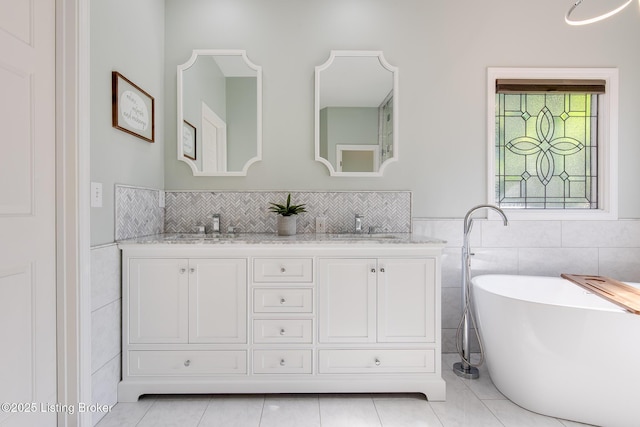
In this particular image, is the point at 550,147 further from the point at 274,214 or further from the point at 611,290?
the point at 274,214

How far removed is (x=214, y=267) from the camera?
184 cm

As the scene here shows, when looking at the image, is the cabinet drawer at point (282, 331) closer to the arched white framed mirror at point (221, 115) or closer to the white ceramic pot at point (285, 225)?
the white ceramic pot at point (285, 225)

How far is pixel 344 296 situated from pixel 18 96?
1695mm

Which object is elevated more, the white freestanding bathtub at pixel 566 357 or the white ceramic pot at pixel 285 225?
the white ceramic pot at pixel 285 225

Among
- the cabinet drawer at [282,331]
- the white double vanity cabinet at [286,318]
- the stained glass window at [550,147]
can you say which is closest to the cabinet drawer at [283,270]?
the white double vanity cabinet at [286,318]

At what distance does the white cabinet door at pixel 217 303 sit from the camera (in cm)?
183

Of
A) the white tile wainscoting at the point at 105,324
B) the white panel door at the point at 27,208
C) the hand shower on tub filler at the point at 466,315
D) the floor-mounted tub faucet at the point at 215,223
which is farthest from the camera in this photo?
the floor-mounted tub faucet at the point at 215,223

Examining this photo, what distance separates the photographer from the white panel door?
1.23 meters

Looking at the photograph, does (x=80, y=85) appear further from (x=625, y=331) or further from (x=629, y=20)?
(x=629, y=20)

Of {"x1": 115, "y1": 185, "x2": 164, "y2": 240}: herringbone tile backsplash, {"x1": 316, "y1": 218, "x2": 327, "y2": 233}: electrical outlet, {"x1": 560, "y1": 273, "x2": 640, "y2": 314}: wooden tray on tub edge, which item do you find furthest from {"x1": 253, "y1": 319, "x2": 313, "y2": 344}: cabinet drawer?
{"x1": 560, "y1": 273, "x2": 640, "y2": 314}: wooden tray on tub edge

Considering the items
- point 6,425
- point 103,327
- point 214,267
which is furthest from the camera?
point 214,267

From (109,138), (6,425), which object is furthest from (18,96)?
(6,425)

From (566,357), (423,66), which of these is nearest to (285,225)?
(423,66)

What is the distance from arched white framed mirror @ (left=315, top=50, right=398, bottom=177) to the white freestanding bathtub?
→ 1171 mm
